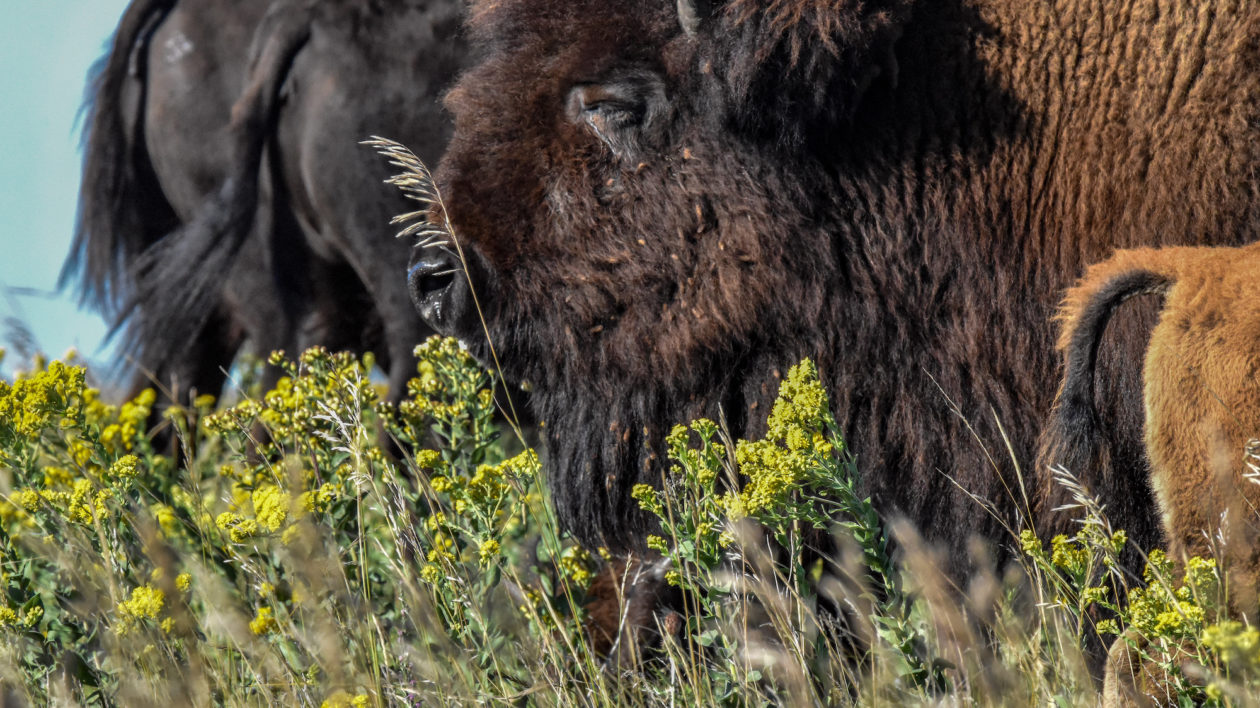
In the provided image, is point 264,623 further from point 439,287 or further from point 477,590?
point 439,287

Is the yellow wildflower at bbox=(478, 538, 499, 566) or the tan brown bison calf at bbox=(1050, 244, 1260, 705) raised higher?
the tan brown bison calf at bbox=(1050, 244, 1260, 705)

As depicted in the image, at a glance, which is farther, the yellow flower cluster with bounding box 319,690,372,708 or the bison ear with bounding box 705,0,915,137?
the bison ear with bounding box 705,0,915,137

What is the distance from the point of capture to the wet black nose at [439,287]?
8.89ft

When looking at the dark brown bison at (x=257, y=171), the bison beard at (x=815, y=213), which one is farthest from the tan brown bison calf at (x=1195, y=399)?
the dark brown bison at (x=257, y=171)

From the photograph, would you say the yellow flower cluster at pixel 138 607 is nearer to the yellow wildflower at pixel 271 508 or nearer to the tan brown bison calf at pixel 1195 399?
the yellow wildflower at pixel 271 508

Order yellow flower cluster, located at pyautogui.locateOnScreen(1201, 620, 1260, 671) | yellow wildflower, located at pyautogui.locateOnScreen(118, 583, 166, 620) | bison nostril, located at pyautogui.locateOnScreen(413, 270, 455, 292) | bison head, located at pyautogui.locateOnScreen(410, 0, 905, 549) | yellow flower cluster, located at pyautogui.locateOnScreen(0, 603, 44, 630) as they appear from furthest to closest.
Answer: bison nostril, located at pyautogui.locateOnScreen(413, 270, 455, 292) → bison head, located at pyautogui.locateOnScreen(410, 0, 905, 549) → yellow flower cluster, located at pyautogui.locateOnScreen(0, 603, 44, 630) → yellow wildflower, located at pyautogui.locateOnScreen(118, 583, 166, 620) → yellow flower cluster, located at pyautogui.locateOnScreen(1201, 620, 1260, 671)

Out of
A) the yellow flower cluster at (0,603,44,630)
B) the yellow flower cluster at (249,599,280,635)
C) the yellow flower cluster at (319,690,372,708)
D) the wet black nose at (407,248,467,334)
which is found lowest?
the yellow flower cluster at (249,599,280,635)

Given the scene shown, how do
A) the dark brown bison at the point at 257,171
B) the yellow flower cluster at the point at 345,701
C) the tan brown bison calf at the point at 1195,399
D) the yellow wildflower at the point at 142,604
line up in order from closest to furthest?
the tan brown bison calf at the point at 1195,399 → the yellow flower cluster at the point at 345,701 → the yellow wildflower at the point at 142,604 → the dark brown bison at the point at 257,171

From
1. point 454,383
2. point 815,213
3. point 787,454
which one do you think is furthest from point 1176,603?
point 454,383

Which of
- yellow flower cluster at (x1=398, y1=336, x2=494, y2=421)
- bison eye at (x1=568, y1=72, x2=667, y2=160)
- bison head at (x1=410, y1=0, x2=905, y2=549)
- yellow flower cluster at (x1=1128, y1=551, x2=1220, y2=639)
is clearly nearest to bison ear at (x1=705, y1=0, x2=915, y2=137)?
bison head at (x1=410, y1=0, x2=905, y2=549)

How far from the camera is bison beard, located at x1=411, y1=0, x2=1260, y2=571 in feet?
8.09

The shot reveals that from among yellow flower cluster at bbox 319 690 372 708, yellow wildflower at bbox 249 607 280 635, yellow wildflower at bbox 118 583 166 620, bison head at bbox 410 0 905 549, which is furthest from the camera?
bison head at bbox 410 0 905 549

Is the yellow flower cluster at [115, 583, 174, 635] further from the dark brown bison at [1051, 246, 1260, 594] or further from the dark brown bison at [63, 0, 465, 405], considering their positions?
the dark brown bison at [63, 0, 465, 405]

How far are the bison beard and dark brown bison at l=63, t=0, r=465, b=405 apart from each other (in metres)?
2.08
